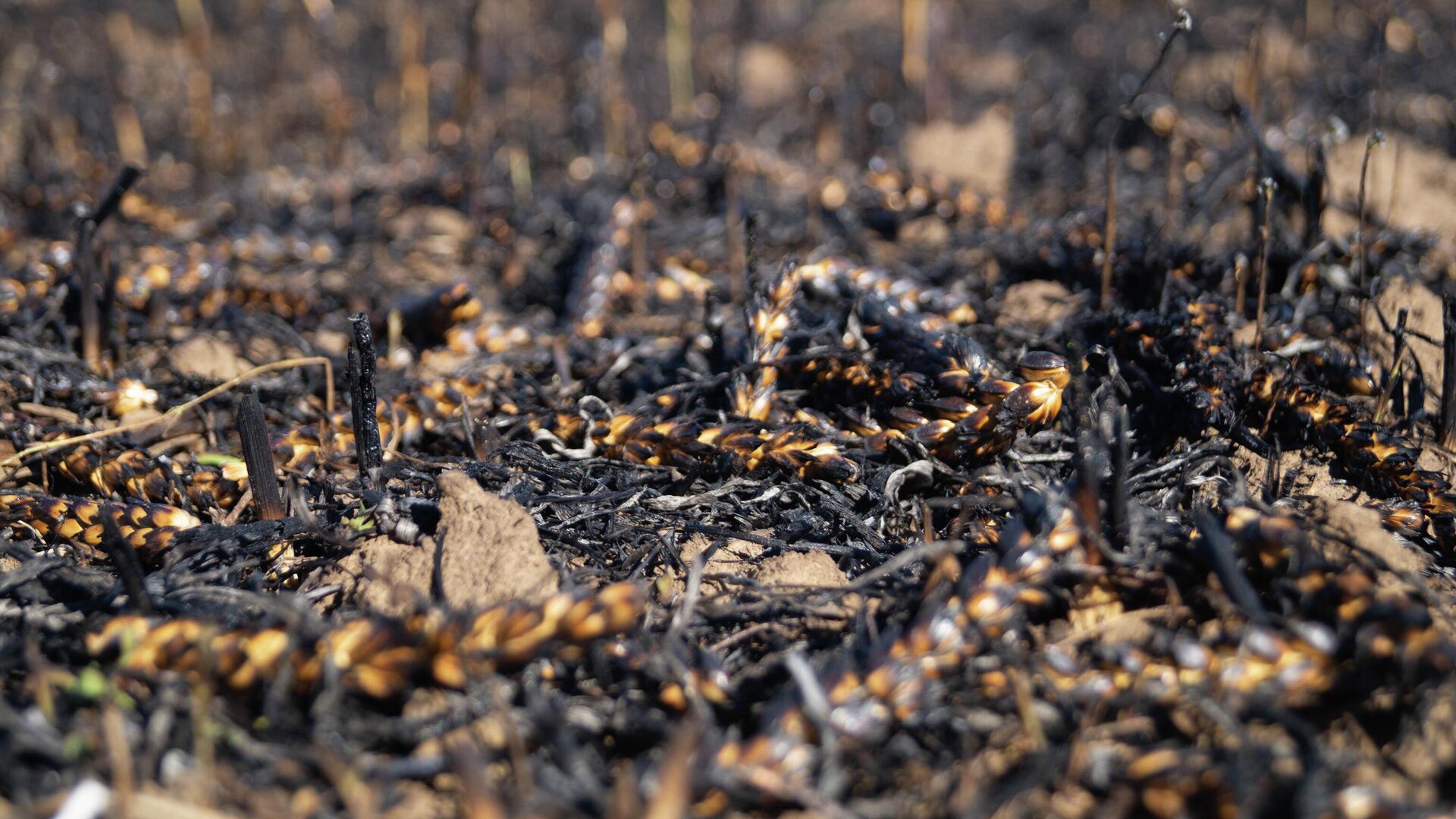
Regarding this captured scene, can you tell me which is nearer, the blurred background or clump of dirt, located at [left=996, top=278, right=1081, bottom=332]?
clump of dirt, located at [left=996, top=278, right=1081, bottom=332]

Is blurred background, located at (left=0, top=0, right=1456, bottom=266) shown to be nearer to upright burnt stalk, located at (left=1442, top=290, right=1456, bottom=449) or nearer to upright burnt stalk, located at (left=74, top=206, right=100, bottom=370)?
upright burnt stalk, located at (left=1442, top=290, right=1456, bottom=449)

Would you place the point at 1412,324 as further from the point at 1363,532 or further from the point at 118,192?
the point at 118,192

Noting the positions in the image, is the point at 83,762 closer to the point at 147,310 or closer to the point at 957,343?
the point at 957,343

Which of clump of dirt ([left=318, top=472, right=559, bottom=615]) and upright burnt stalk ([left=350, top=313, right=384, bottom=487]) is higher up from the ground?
upright burnt stalk ([left=350, top=313, right=384, bottom=487])

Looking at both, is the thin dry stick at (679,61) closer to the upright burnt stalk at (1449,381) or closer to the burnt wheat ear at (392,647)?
the upright burnt stalk at (1449,381)

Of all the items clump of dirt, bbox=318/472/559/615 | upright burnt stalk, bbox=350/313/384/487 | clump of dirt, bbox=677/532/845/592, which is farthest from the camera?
upright burnt stalk, bbox=350/313/384/487

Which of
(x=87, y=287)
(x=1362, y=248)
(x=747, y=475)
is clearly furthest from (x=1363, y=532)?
(x=87, y=287)

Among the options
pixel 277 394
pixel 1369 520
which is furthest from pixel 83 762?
pixel 1369 520

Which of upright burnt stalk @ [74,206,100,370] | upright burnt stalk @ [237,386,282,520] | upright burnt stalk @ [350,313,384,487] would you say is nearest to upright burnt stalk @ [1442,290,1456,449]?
upright burnt stalk @ [350,313,384,487]
